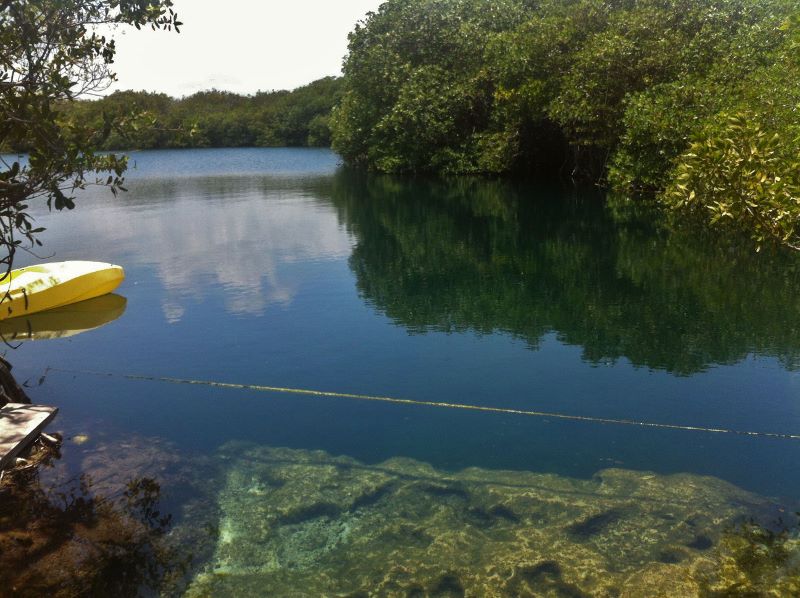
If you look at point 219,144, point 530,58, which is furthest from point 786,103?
point 219,144

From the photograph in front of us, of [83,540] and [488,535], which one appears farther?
[488,535]

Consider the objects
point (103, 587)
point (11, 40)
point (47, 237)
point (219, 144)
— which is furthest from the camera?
point (219, 144)

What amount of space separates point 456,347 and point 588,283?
18.2 feet

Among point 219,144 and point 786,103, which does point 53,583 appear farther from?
point 219,144

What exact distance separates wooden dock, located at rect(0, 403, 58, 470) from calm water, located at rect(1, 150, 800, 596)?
21.4 inches

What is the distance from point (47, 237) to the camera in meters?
24.7

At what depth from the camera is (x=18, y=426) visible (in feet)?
26.1

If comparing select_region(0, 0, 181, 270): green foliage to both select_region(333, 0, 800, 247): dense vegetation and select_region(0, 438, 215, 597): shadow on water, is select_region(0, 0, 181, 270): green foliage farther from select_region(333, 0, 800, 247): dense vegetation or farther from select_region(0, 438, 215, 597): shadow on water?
select_region(333, 0, 800, 247): dense vegetation

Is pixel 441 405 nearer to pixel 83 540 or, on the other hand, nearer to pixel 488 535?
pixel 488 535

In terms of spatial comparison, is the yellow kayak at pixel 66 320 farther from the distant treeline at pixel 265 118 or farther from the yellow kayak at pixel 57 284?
the distant treeline at pixel 265 118

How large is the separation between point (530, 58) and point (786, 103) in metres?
20.1

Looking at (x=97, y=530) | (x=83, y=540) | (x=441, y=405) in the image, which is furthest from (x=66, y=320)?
(x=441, y=405)

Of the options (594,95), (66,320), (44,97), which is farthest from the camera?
(594,95)

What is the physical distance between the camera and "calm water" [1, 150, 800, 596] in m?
8.65
